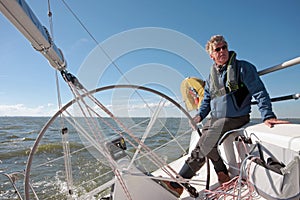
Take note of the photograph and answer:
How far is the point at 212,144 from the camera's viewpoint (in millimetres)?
1118

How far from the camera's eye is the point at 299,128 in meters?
0.82

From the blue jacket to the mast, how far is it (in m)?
0.92

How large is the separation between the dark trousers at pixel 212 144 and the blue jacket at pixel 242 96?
0.04 m

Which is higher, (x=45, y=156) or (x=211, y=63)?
(x=211, y=63)

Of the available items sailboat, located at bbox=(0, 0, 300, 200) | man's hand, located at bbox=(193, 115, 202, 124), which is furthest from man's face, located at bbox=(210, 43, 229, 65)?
man's hand, located at bbox=(193, 115, 202, 124)

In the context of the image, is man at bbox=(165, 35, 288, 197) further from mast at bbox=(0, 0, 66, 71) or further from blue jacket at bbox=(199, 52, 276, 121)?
mast at bbox=(0, 0, 66, 71)

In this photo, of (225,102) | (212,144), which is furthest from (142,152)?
(225,102)

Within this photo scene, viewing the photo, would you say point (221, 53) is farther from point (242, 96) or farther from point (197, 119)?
point (197, 119)

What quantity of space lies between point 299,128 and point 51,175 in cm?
328

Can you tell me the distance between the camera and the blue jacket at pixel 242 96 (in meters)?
1.04

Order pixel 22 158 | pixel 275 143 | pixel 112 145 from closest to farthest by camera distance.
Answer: pixel 275 143
pixel 112 145
pixel 22 158

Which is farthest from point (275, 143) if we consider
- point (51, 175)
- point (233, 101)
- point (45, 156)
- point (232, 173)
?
point (45, 156)

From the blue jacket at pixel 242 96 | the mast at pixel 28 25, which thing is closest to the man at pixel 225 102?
the blue jacket at pixel 242 96

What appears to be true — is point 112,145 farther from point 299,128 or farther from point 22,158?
point 22,158
